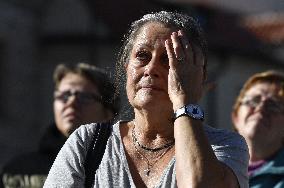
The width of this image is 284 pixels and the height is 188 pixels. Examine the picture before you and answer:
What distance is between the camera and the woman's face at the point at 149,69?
3621mm

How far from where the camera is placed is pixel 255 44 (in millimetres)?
24969

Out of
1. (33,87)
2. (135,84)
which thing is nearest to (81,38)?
(33,87)

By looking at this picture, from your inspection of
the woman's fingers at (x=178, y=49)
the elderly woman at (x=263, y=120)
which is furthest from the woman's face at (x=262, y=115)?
the woman's fingers at (x=178, y=49)

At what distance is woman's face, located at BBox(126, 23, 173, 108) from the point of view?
362cm

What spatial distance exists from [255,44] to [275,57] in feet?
2.16

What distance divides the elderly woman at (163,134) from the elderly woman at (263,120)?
211 cm

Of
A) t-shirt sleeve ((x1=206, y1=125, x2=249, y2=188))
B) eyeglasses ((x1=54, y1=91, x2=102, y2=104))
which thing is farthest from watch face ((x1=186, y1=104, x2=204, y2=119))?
eyeglasses ((x1=54, y1=91, x2=102, y2=104))

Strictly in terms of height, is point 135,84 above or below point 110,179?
above

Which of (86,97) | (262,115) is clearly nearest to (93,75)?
(86,97)

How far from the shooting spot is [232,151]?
355cm

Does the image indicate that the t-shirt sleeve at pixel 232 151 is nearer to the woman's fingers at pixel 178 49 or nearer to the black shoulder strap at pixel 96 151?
the woman's fingers at pixel 178 49

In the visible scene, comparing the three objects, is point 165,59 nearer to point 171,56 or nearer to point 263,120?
point 171,56

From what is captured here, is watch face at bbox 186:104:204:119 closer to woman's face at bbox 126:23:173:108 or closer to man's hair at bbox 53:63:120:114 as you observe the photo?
woman's face at bbox 126:23:173:108

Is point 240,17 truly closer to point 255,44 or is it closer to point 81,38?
point 255,44
